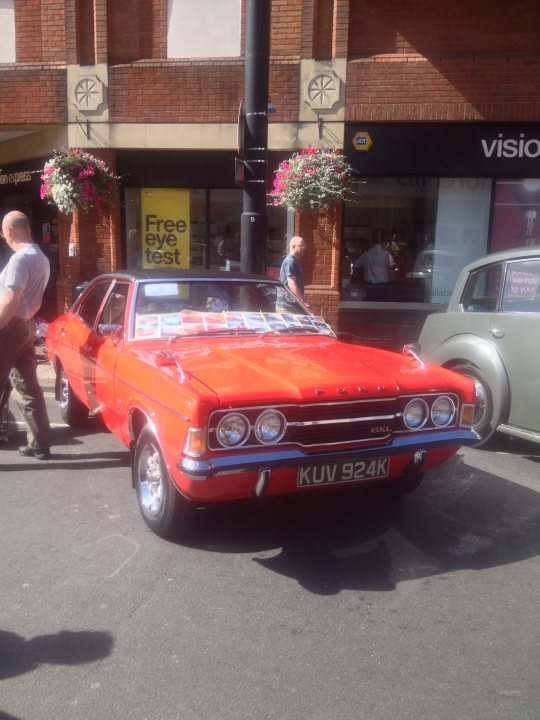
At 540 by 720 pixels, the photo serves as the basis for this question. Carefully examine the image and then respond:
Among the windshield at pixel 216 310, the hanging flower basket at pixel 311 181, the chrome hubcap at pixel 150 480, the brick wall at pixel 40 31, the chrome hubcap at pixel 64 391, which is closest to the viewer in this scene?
the chrome hubcap at pixel 150 480

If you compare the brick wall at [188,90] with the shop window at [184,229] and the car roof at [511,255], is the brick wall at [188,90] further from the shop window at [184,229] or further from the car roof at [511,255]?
the car roof at [511,255]

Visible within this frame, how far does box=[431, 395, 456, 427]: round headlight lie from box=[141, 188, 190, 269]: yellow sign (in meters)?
8.32

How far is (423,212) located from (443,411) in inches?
301

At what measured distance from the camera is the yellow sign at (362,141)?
34.7 feet

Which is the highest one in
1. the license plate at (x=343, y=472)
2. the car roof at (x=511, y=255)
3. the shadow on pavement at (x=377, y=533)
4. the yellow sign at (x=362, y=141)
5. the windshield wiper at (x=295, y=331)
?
the yellow sign at (x=362, y=141)

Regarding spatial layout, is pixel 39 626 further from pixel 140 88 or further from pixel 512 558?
pixel 140 88

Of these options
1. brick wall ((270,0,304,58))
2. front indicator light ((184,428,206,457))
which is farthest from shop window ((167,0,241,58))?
front indicator light ((184,428,206,457))

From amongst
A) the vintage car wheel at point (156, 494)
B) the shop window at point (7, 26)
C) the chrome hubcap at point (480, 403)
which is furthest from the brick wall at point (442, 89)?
the vintage car wheel at point (156, 494)

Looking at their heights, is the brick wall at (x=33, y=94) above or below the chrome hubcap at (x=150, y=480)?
above

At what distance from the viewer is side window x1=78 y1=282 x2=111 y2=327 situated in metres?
5.78

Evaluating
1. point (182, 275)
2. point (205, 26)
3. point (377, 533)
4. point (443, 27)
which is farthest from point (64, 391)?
point (443, 27)

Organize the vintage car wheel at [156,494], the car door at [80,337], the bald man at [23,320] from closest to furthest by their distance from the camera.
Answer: the vintage car wheel at [156,494], the bald man at [23,320], the car door at [80,337]

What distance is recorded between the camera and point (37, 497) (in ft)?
15.5

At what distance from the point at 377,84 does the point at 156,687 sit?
382 inches
